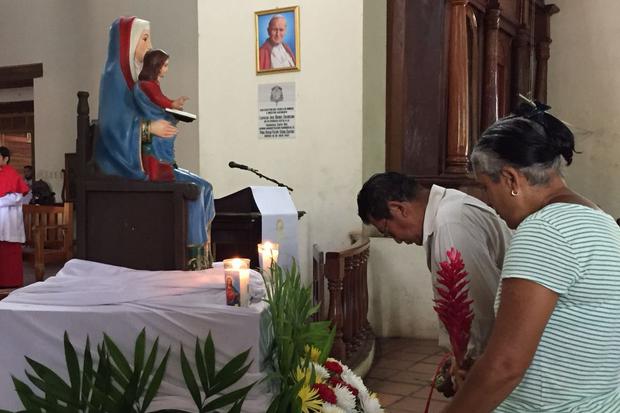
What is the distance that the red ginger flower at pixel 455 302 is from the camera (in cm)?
143

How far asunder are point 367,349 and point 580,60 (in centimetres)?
486

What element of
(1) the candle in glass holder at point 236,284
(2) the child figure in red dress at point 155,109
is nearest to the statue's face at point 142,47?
(2) the child figure in red dress at point 155,109

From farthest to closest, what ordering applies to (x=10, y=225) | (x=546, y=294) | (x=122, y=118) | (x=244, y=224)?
(x=10, y=225), (x=244, y=224), (x=122, y=118), (x=546, y=294)

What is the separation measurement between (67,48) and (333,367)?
796 cm

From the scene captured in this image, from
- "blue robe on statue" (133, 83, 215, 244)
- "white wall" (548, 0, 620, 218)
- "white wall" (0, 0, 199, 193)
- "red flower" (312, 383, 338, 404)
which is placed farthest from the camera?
"white wall" (0, 0, 199, 193)

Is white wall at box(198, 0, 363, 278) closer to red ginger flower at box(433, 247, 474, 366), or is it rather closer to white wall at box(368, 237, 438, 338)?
white wall at box(368, 237, 438, 338)

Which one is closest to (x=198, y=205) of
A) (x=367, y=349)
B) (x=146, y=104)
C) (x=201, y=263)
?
(x=201, y=263)

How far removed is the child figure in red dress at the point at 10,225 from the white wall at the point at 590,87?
235 inches

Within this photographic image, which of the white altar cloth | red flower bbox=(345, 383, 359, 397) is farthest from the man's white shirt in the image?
the white altar cloth

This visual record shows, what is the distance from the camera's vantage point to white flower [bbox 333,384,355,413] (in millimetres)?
1574

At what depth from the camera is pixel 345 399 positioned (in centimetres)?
159

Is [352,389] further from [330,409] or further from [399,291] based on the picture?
[399,291]

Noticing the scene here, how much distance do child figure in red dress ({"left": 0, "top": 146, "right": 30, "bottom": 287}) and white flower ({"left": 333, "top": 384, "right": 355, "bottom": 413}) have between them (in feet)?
17.7

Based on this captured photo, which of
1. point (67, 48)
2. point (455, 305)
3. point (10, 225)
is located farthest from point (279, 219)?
point (67, 48)
